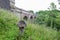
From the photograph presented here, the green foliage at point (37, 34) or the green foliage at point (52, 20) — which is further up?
the green foliage at point (37, 34)

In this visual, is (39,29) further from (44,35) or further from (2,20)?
(2,20)

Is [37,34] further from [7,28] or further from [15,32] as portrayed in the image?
[7,28]

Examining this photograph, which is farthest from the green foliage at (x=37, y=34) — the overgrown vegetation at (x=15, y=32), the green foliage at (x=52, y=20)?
the green foliage at (x=52, y=20)

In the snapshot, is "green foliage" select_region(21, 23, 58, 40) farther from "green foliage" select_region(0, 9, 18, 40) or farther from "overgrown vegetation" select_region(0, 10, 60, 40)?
"green foliage" select_region(0, 9, 18, 40)

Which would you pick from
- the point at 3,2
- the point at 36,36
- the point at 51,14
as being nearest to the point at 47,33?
the point at 36,36

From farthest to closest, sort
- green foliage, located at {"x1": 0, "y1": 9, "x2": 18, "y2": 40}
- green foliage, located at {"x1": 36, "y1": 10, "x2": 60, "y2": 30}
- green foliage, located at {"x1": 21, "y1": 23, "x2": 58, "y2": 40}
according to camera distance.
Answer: green foliage, located at {"x1": 36, "y1": 10, "x2": 60, "y2": 30} < green foliage, located at {"x1": 21, "y1": 23, "x2": 58, "y2": 40} < green foliage, located at {"x1": 0, "y1": 9, "x2": 18, "y2": 40}

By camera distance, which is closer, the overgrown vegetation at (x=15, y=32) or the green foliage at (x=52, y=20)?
the overgrown vegetation at (x=15, y=32)

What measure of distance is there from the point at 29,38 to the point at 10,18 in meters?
1.30

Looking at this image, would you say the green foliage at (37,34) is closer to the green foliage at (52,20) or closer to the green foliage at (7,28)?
the green foliage at (7,28)

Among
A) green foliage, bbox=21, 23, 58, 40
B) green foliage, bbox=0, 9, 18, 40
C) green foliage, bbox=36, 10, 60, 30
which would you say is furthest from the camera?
green foliage, bbox=36, 10, 60, 30

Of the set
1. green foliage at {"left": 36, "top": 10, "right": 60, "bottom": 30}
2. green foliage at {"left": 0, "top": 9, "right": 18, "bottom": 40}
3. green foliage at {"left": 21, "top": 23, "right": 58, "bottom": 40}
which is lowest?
green foliage at {"left": 36, "top": 10, "right": 60, "bottom": 30}

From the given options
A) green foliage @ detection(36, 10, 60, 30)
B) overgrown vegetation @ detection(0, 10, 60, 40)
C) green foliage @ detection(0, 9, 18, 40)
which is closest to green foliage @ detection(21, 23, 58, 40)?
overgrown vegetation @ detection(0, 10, 60, 40)

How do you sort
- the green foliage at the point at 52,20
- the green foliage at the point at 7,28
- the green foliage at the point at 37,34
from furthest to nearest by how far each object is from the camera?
the green foliage at the point at 52,20
the green foliage at the point at 37,34
the green foliage at the point at 7,28

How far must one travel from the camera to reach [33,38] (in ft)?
23.6
